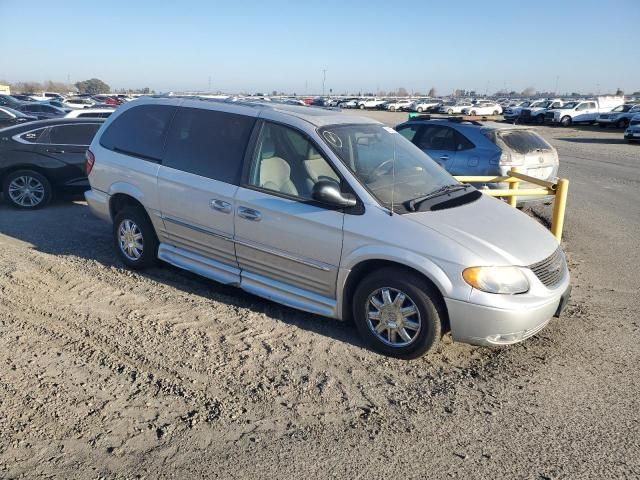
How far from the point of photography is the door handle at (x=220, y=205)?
476cm

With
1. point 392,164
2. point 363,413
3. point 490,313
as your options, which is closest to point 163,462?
point 363,413

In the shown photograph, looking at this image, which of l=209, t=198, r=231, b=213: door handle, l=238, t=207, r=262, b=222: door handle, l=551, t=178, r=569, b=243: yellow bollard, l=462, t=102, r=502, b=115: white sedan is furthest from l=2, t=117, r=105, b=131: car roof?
l=462, t=102, r=502, b=115: white sedan

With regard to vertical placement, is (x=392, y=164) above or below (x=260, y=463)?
above

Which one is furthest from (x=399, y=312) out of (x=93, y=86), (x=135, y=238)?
(x=93, y=86)

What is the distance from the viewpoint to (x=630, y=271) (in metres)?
6.39

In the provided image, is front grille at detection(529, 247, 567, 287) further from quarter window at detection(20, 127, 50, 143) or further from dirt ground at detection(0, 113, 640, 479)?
quarter window at detection(20, 127, 50, 143)

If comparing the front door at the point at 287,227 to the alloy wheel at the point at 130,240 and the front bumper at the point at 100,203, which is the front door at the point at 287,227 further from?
the front bumper at the point at 100,203

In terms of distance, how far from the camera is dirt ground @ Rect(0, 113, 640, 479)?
296cm

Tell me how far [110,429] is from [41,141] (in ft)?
23.0

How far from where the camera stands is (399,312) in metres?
4.03

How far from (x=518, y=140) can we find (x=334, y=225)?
561 cm

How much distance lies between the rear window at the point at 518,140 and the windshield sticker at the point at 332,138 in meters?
4.66

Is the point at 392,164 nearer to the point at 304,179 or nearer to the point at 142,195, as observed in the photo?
the point at 304,179

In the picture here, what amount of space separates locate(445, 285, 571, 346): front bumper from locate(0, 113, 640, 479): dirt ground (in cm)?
28
